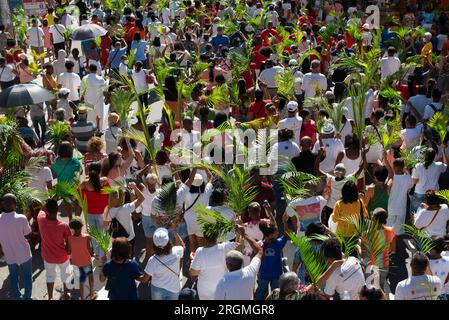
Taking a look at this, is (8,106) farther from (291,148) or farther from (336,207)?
(336,207)

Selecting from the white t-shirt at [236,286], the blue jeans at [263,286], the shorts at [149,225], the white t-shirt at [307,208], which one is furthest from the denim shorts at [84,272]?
the white t-shirt at [307,208]

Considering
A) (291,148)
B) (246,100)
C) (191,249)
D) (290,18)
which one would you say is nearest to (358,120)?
(291,148)

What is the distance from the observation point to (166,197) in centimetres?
816

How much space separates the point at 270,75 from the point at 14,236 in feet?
21.1

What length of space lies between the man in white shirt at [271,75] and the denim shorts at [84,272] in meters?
5.87

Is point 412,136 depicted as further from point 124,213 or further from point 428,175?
point 124,213

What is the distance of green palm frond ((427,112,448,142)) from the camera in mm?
9742

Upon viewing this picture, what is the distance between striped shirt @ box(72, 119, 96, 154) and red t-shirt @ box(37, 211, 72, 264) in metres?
3.02

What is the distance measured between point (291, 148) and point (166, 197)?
2.15m

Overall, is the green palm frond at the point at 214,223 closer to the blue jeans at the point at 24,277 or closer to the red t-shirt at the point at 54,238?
the red t-shirt at the point at 54,238

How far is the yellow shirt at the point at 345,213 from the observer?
7.67 metres

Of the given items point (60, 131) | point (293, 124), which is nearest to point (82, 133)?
point (60, 131)

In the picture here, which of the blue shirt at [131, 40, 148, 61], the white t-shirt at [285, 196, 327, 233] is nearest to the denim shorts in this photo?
the white t-shirt at [285, 196, 327, 233]

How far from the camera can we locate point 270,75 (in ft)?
42.0
